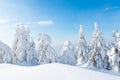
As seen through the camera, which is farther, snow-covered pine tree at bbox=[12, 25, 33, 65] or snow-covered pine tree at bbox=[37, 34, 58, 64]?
snow-covered pine tree at bbox=[12, 25, 33, 65]

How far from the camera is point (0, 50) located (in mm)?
45406

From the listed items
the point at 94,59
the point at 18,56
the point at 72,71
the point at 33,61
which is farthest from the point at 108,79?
the point at 33,61

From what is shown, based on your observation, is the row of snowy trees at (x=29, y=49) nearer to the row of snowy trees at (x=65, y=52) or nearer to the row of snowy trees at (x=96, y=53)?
the row of snowy trees at (x=65, y=52)

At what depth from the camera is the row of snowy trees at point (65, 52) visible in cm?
4052

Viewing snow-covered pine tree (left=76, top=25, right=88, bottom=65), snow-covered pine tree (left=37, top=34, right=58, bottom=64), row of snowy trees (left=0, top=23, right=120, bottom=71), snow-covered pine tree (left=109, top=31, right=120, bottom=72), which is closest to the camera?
snow-covered pine tree (left=109, top=31, right=120, bottom=72)

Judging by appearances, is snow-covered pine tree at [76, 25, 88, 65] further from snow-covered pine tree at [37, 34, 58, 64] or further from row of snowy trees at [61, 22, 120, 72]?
snow-covered pine tree at [37, 34, 58, 64]

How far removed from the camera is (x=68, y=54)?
54312mm

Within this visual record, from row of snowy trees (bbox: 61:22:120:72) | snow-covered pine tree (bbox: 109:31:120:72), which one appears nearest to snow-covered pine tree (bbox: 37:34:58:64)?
row of snowy trees (bbox: 61:22:120:72)

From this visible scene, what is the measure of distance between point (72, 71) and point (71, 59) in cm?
4158

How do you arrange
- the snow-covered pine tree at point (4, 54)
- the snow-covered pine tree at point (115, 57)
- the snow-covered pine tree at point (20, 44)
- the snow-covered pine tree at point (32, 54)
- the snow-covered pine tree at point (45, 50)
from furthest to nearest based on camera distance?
1. the snow-covered pine tree at point (32, 54)
2. the snow-covered pine tree at point (20, 44)
3. the snow-covered pine tree at point (4, 54)
4. the snow-covered pine tree at point (45, 50)
5. the snow-covered pine tree at point (115, 57)

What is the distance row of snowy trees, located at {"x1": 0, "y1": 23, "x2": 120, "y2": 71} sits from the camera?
4052 centimetres

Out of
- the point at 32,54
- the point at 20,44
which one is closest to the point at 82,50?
the point at 32,54

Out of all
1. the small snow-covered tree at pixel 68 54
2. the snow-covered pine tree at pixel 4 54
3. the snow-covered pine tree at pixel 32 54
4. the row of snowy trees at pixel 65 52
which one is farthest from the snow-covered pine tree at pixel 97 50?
the snow-covered pine tree at pixel 4 54

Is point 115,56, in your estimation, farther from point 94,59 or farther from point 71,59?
point 71,59
